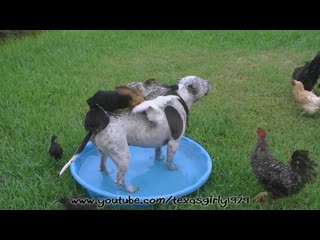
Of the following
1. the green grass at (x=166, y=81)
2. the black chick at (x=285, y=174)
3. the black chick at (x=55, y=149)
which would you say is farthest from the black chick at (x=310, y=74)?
the black chick at (x=55, y=149)

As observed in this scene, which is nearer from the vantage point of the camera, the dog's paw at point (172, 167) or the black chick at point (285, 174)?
the black chick at point (285, 174)

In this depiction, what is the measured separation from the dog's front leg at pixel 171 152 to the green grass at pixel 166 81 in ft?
1.52

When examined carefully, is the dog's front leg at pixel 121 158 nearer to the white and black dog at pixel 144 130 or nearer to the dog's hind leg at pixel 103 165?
the white and black dog at pixel 144 130

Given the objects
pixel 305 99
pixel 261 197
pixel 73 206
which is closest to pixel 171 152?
pixel 261 197

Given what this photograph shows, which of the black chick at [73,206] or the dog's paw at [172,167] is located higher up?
the black chick at [73,206]

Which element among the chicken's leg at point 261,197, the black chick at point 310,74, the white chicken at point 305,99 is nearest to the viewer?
the chicken's leg at point 261,197

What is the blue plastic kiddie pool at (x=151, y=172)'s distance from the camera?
4.37 metres

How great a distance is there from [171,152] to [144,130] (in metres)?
0.53

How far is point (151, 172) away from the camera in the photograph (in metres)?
4.78

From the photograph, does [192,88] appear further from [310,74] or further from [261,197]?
[310,74]

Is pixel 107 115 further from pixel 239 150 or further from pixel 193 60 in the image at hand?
pixel 193 60

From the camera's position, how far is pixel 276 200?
4125 millimetres
